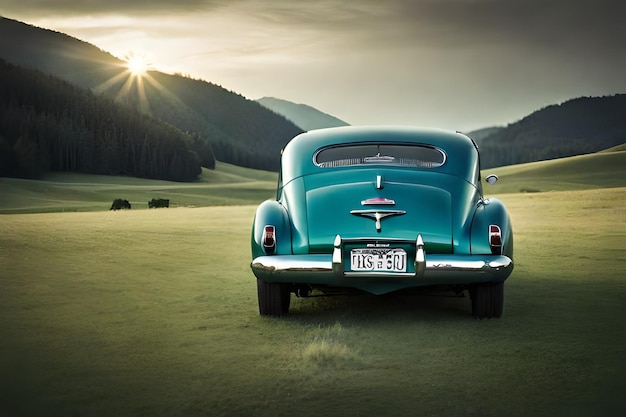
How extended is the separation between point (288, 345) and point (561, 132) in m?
162

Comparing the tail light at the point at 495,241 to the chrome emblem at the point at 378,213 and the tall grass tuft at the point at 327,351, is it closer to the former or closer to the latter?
the chrome emblem at the point at 378,213

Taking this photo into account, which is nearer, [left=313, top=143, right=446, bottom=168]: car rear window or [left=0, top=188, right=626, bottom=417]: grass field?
[left=0, top=188, right=626, bottom=417]: grass field

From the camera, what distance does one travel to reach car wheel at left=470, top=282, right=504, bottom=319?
699 centimetres

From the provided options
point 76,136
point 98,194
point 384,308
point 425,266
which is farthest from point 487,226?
point 76,136

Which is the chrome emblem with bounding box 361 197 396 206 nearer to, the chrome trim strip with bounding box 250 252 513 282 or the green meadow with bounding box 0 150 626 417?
the chrome trim strip with bounding box 250 252 513 282

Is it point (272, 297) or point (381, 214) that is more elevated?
point (381, 214)

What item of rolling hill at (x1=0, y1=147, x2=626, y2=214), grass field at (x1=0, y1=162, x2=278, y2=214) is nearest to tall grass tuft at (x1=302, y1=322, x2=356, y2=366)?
grass field at (x1=0, y1=162, x2=278, y2=214)

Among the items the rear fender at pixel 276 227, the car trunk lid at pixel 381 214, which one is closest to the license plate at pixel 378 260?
the car trunk lid at pixel 381 214

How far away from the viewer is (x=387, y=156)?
761 cm

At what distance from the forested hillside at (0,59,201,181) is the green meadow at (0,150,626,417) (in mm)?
92641

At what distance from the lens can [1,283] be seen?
9.73 m

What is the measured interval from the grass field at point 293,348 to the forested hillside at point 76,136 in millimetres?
93145

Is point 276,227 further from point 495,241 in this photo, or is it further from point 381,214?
point 495,241

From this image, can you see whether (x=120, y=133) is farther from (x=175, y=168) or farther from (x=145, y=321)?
(x=145, y=321)
